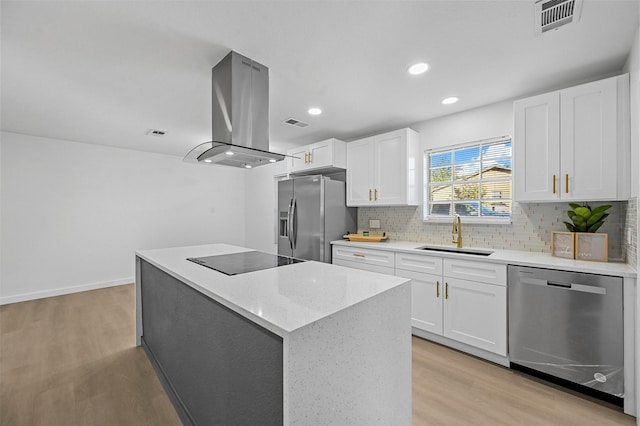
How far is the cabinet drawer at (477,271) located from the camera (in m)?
2.33

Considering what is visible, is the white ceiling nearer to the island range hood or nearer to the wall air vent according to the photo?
the island range hood

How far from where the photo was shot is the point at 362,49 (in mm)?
2012

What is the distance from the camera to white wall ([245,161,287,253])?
5.84m

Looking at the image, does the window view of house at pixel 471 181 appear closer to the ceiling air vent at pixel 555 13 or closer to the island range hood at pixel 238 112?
the ceiling air vent at pixel 555 13

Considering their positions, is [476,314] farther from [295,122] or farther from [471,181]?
[295,122]

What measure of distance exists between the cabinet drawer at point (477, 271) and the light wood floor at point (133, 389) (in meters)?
0.71

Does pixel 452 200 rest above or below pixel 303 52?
below

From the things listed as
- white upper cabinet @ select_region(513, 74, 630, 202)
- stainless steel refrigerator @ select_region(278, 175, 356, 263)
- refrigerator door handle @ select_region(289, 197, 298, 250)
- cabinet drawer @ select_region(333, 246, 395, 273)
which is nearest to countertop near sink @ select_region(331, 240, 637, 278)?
cabinet drawer @ select_region(333, 246, 395, 273)

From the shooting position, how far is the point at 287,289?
1.37 meters

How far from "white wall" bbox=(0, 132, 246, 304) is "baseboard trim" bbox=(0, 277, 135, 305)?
0.01 m

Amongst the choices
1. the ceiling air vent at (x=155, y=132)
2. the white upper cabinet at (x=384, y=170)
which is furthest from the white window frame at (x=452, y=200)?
the ceiling air vent at (x=155, y=132)

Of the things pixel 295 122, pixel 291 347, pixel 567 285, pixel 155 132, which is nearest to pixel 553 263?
pixel 567 285

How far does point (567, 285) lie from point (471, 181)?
4.80ft

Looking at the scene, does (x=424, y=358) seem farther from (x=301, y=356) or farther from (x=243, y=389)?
(x=301, y=356)
